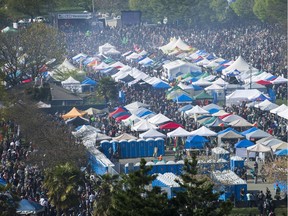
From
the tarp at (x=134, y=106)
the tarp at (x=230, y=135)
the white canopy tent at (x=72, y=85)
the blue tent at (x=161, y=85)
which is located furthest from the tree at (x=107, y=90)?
the tarp at (x=230, y=135)

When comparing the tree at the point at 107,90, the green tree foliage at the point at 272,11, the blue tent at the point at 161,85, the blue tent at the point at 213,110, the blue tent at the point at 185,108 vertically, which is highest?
the blue tent at the point at 213,110

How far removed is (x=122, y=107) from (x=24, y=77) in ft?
38.4

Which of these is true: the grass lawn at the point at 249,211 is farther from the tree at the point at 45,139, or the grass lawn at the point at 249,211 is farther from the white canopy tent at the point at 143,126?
the white canopy tent at the point at 143,126

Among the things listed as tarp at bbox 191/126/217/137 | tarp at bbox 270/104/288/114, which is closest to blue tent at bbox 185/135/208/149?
tarp at bbox 191/126/217/137

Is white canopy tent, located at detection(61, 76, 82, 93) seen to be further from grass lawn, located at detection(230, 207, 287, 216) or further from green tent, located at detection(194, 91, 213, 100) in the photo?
grass lawn, located at detection(230, 207, 287, 216)

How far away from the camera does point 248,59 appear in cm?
7625

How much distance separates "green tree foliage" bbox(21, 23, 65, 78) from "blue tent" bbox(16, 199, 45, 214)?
3049 centimetres

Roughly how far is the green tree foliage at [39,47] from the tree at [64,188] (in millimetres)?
29789

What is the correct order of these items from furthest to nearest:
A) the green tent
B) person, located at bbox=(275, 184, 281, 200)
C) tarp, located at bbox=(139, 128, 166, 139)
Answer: the green tent
tarp, located at bbox=(139, 128, 166, 139)
person, located at bbox=(275, 184, 281, 200)

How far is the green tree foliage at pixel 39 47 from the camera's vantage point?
67500 millimetres

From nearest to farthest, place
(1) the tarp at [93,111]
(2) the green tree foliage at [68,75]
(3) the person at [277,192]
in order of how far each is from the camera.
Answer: (3) the person at [277,192]
(1) the tarp at [93,111]
(2) the green tree foliage at [68,75]

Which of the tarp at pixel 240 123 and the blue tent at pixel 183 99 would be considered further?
the blue tent at pixel 183 99

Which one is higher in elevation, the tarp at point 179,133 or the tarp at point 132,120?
the tarp at point 179,133

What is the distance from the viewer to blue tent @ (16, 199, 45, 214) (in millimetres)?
35281
